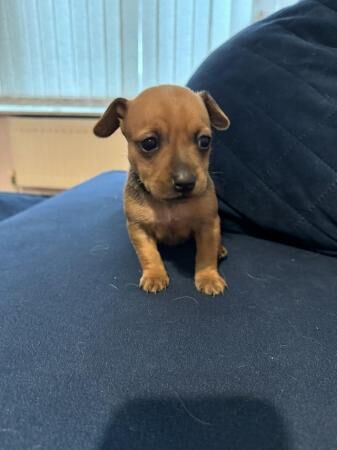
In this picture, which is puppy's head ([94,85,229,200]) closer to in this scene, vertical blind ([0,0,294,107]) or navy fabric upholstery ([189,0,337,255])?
navy fabric upholstery ([189,0,337,255])

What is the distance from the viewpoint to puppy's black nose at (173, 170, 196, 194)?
0.90 meters

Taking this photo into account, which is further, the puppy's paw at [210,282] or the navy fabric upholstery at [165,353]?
the puppy's paw at [210,282]

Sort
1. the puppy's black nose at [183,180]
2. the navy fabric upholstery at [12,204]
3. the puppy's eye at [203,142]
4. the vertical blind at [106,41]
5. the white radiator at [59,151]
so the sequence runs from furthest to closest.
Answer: the white radiator at [59,151] < the vertical blind at [106,41] < the navy fabric upholstery at [12,204] < the puppy's eye at [203,142] < the puppy's black nose at [183,180]

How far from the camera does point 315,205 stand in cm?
106

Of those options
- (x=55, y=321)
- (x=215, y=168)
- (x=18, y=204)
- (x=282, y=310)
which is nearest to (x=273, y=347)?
(x=282, y=310)

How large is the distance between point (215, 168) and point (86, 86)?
175cm

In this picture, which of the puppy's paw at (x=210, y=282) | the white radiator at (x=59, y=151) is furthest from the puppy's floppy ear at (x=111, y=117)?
the white radiator at (x=59, y=151)

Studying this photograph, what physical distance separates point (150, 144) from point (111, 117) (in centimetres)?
20

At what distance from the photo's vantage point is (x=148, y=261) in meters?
1.03

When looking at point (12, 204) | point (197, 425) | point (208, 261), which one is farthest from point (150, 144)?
point (12, 204)

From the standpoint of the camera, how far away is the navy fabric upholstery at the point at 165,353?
555mm

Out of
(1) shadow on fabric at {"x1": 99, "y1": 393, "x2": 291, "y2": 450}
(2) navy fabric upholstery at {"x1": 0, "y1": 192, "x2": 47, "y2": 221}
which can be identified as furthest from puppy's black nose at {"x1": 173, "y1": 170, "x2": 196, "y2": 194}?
(2) navy fabric upholstery at {"x1": 0, "y1": 192, "x2": 47, "y2": 221}

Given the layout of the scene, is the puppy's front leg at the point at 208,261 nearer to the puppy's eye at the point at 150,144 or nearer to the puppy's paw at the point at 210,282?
the puppy's paw at the point at 210,282

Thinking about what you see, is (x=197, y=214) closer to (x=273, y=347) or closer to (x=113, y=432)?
(x=273, y=347)
